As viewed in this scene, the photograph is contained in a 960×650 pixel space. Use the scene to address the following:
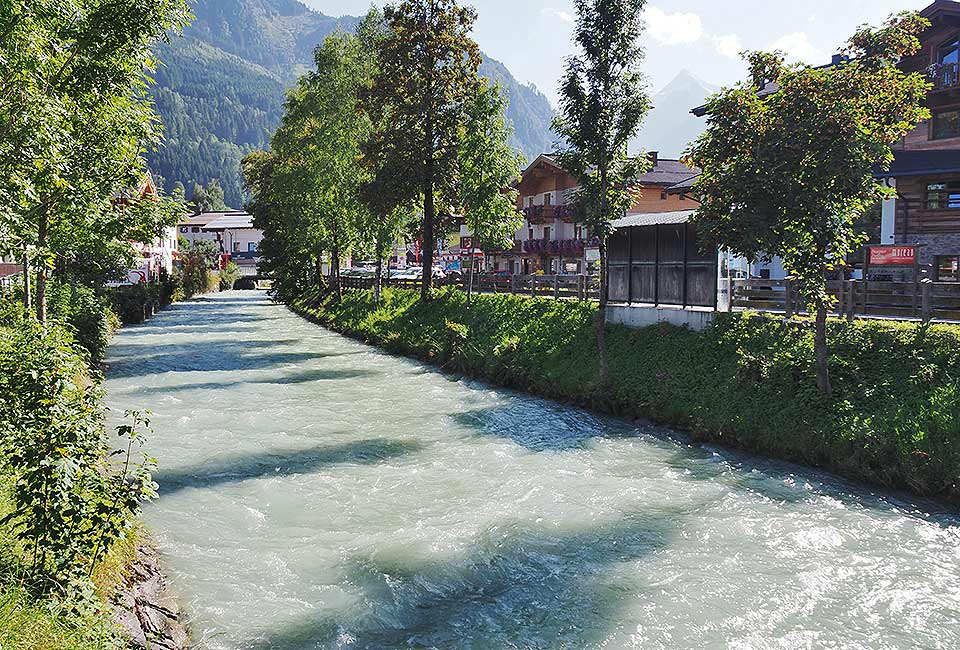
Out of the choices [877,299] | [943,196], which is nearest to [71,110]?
[877,299]

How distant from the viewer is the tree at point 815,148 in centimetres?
1555

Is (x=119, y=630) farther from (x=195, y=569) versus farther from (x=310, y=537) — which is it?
(x=310, y=537)

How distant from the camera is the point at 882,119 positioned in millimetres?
16016

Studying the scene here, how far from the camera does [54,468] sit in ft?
19.8

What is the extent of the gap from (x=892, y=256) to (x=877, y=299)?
10.5 meters

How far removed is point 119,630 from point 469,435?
37.7ft

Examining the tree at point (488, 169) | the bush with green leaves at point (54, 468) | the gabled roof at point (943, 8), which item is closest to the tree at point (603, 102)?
the tree at point (488, 169)

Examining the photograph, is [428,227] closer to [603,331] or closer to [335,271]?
[603,331]

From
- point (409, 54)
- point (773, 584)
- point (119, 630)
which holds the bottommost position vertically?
point (773, 584)

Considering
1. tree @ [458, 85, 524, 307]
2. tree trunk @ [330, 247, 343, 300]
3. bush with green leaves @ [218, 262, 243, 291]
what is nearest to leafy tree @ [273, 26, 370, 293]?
tree trunk @ [330, 247, 343, 300]

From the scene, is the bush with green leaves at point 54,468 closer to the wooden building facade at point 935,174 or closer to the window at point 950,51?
the wooden building facade at point 935,174

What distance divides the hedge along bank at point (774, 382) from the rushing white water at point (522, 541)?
34.1 inches

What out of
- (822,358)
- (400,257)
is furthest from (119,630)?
(400,257)

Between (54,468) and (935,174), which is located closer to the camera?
(54,468)
